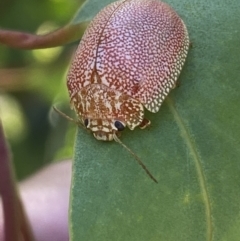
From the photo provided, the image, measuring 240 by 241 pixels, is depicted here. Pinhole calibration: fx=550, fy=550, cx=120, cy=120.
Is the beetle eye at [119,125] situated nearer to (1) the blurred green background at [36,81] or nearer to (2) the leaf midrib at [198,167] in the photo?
(2) the leaf midrib at [198,167]

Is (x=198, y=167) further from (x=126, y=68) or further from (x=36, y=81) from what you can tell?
(x=36, y=81)

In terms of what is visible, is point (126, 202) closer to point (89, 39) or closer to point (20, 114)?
point (89, 39)

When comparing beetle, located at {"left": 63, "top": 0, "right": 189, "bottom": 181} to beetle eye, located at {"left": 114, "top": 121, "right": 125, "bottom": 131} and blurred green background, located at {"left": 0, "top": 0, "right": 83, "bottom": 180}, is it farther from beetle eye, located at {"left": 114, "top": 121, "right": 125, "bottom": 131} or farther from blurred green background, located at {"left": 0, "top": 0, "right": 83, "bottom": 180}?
blurred green background, located at {"left": 0, "top": 0, "right": 83, "bottom": 180}

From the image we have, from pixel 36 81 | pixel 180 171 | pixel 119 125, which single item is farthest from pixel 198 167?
pixel 36 81

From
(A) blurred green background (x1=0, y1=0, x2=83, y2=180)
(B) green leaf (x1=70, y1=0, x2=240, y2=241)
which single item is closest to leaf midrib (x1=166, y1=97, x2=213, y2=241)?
(B) green leaf (x1=70, y1=0, x2=240, y2=241)

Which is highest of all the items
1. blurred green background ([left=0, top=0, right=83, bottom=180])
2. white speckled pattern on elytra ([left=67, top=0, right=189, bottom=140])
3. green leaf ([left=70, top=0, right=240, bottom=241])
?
white speckled pattern on elytra ([left=67, top=0, right=189, bottom=140])
